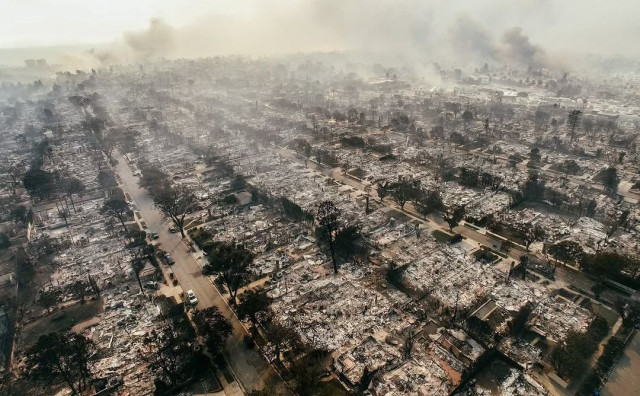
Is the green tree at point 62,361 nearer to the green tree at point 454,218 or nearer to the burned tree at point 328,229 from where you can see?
the burned tree at point 328,229

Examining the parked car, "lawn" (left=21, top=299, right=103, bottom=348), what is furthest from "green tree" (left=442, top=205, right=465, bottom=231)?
"lawn" (left=21, top=299, right=103, bottom=348)

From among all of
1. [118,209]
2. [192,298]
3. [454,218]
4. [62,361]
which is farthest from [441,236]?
[118,209]

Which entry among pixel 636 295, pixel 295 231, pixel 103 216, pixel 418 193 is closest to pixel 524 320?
pixel 636 295

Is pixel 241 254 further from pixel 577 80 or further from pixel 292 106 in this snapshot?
pixel 577 80

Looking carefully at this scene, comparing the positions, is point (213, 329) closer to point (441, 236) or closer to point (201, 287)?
point (201, 287)

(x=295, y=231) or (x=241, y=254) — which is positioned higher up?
(x=241, y=254)

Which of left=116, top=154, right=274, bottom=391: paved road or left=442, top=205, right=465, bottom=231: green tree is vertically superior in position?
left=442, top=205, right=465, bottom=231: green tree

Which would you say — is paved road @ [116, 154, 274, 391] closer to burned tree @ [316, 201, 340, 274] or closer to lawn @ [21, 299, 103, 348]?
lawn @ [21, 299, 103, 348]

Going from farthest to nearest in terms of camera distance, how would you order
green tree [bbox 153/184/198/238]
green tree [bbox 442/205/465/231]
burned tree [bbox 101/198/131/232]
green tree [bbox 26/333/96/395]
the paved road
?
burned tree [bbox 101/198/131/232] → green tree [bbox 153/184/198/238] → green tree [bbox 442/205/465/231] → the paved road → green tree [bbox 26/333/96/395]

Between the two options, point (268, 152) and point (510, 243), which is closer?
point (510, 243)
